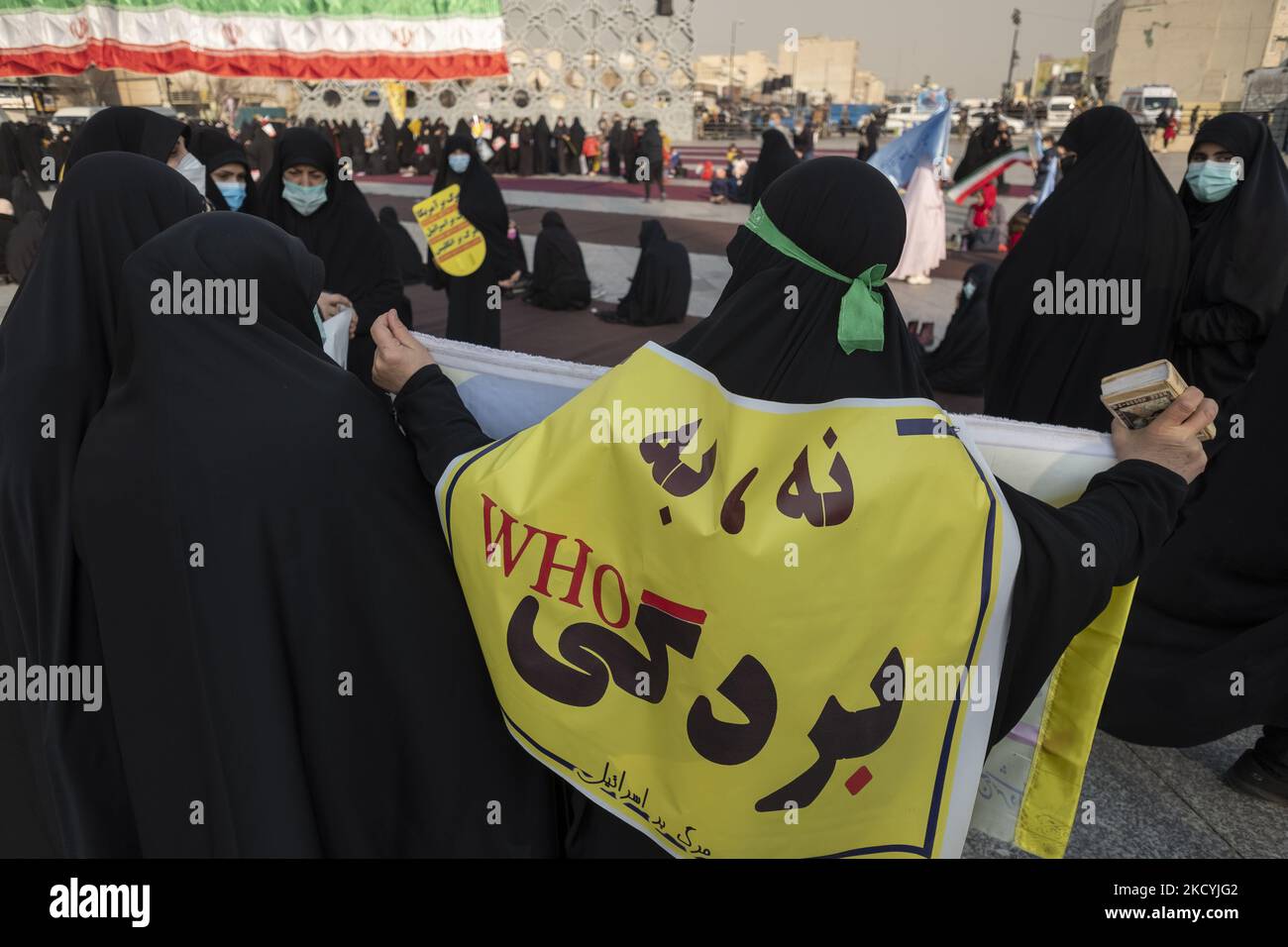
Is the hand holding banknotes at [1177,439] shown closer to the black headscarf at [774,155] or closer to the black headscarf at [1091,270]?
the black headscarf at [1091,270]

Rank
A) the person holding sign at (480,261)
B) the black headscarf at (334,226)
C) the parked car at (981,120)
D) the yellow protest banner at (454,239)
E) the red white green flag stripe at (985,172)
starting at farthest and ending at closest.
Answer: the parked car at (981,120) → the red white green flag stripe at (985,172) → the person holding sign at (480,261) → the yellow protest banner at (454,239) → the black headscarf at (334,226)

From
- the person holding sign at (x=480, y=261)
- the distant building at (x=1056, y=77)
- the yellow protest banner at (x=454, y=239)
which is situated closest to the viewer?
the yellow protest banner at (x=454, y=239)

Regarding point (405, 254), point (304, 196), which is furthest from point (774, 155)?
point (304, 196)

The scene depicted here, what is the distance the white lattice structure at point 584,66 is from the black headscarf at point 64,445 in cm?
3252

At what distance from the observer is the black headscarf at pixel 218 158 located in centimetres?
360

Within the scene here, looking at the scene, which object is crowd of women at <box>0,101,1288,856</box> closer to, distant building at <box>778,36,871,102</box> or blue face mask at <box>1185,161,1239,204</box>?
blue face mask at <box>1185,161,1239,204</box>

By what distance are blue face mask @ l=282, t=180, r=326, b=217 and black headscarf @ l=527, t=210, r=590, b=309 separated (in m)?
4.31

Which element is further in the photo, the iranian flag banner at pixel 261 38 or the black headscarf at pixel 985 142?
the black headscarf at pixel 985 142

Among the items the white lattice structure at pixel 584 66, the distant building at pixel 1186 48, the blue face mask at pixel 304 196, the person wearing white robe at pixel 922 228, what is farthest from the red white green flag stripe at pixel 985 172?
the white lattice structure at pixel 584 66

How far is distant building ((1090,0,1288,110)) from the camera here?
19797mm

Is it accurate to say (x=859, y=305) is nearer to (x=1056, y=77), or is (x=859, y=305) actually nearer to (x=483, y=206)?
(x=483, y=206)

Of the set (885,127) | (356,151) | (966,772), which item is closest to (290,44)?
(966,772)

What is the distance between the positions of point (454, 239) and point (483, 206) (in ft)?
1.75
